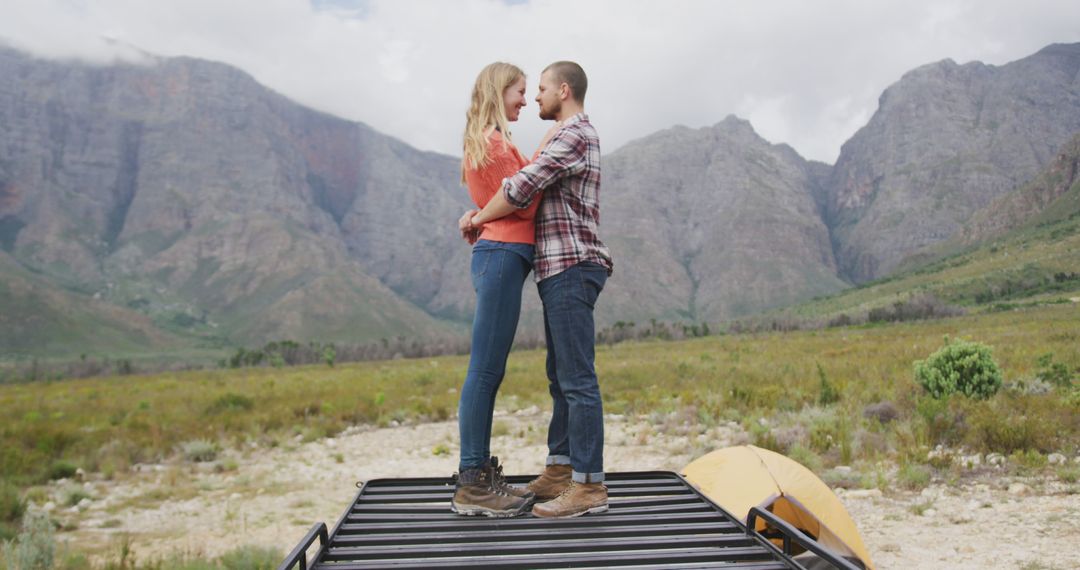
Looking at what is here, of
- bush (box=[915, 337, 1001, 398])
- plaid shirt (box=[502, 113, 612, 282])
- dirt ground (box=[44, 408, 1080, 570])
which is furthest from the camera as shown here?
bush (box=[915, 337, 1001, 398])

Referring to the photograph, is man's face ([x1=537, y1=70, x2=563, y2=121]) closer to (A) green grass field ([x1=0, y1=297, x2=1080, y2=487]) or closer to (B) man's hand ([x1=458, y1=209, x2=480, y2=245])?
(B) man's hand ([x1=458, y1=209, x2=480, y2=245])

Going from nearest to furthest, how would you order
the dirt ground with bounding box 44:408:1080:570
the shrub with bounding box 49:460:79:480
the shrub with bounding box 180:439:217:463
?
the dirt ground with bounding box 44:408:1080:570 < the shrub with bounding box 49:460:79:480 < the shrub with bounding box 180:439:217:463

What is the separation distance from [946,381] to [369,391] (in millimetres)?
17058

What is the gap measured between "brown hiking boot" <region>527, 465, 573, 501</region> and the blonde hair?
1.84 m

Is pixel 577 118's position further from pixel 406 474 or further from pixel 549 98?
pixel 406 474

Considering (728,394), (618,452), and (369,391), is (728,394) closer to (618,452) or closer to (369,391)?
(618,452)

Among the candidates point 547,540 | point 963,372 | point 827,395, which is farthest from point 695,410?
point 547,540

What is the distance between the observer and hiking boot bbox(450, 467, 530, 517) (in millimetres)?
3641

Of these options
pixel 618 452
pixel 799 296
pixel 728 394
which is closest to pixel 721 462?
pixel 618 452

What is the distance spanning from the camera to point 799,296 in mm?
196000

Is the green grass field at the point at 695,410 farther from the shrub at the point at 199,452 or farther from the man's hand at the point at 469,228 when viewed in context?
the man's hand at the point at 469,228

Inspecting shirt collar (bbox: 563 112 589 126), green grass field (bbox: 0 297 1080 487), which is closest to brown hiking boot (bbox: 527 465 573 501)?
shirt collar (bbox: 563 112 589 126)

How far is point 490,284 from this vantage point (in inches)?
150

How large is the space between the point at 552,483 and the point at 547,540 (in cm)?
88
